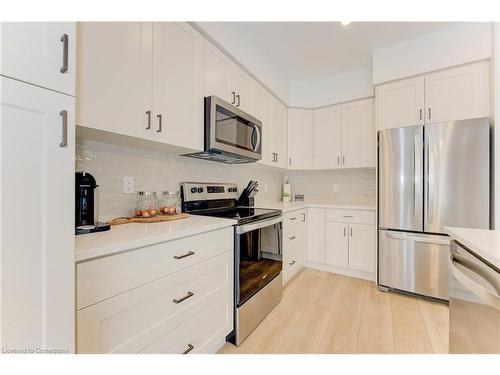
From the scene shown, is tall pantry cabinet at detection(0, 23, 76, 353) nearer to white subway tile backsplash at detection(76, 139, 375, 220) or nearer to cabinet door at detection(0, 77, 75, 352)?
cabinet door at detection(0, 77, 75, 352)

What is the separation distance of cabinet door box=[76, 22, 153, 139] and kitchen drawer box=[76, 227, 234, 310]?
2.07 ft

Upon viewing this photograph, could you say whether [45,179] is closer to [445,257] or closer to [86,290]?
[86,290]

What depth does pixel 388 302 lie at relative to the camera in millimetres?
2123

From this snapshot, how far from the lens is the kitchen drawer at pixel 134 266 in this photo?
0.77 meters

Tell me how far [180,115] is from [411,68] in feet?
8.03

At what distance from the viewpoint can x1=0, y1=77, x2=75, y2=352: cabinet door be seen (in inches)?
23.7

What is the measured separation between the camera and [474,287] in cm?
80

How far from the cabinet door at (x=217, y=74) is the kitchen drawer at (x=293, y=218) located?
4.30 ft

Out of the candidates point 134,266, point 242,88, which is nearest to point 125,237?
point 134,266

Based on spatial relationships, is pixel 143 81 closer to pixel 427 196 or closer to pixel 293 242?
pixel 293 242

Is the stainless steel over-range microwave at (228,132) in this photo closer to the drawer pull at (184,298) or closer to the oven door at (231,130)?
the oven door at (231,130)

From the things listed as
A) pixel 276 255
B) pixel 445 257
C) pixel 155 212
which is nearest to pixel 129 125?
pixel 155 212

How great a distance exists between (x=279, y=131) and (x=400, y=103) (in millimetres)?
1368

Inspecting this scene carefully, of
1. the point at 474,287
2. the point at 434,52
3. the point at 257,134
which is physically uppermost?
the point at 434,52
